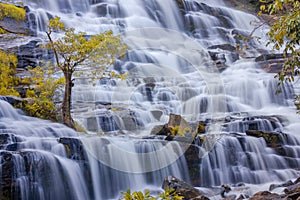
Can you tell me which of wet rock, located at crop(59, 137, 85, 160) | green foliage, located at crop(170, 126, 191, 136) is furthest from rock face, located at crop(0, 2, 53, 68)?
green foliage, located at crop(170, 126, 191, 136)

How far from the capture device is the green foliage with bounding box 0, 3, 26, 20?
50.3 feet

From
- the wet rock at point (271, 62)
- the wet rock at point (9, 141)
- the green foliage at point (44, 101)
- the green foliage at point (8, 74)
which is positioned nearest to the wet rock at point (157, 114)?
the green foliage at point (44, 101)

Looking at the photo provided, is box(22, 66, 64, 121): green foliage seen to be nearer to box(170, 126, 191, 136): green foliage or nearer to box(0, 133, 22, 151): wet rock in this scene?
box(0, 133, 22, 151): wet rock

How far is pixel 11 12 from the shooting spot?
15.5 meters

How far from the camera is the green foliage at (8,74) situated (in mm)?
10117

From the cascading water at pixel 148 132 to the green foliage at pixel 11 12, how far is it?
0.83 meters

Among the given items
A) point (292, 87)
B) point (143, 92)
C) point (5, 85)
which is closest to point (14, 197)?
point (5, 85)

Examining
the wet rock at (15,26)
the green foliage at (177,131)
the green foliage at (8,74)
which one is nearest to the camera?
the green foliage at (177,131)

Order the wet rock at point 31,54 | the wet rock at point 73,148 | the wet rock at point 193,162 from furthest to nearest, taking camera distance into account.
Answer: the wet rock at point 31,54 < the wet rock at point 193,162 < the wet rock at point 73,148

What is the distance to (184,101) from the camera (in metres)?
12.4

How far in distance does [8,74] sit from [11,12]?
5.92 meters

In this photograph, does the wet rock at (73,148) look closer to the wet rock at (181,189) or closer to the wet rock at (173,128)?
the wet rock at (181,189)

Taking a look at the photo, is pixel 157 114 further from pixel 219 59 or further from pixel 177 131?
pixel 219 59

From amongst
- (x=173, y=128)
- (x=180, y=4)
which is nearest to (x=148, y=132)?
(x=173, y=128)
